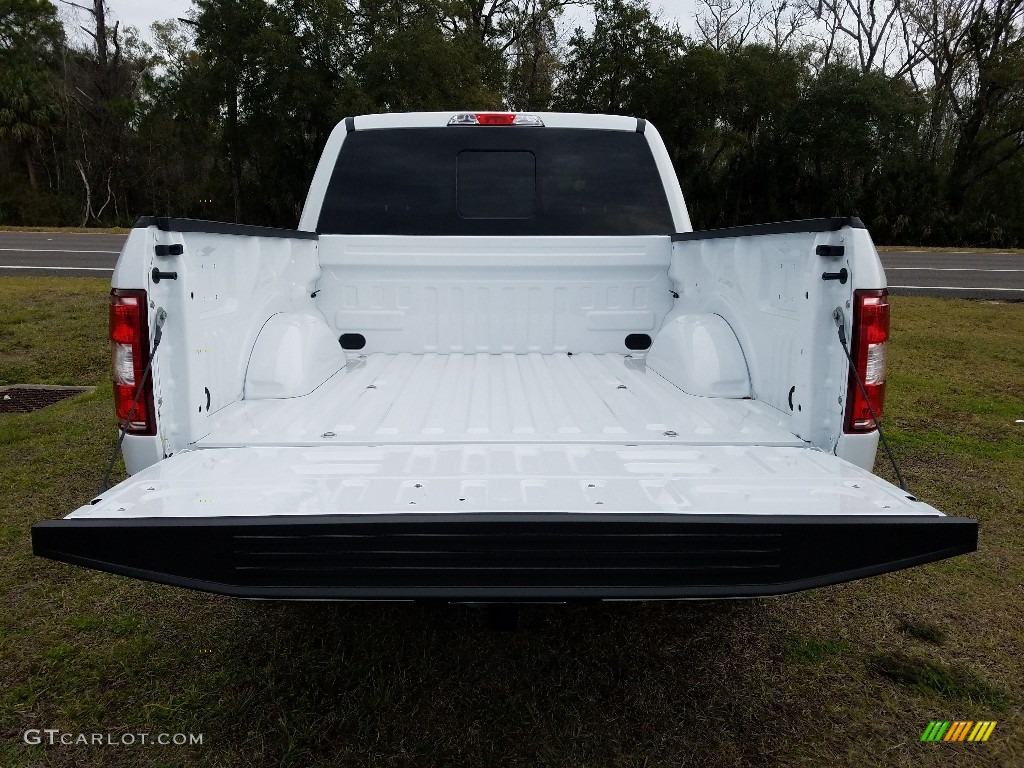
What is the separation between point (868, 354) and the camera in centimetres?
234

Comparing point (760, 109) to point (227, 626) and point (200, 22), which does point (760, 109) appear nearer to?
point (200, 22)

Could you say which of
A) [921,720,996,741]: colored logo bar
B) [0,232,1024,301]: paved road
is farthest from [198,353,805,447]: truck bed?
[0,232,1024,301]: paved road

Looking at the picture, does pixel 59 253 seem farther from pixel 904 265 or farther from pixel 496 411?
pixel 904 265

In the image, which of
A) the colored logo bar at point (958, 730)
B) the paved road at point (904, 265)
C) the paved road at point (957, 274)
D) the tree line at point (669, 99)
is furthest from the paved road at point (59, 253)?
the paved road at point (957, 274)

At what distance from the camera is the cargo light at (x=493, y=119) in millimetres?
4133

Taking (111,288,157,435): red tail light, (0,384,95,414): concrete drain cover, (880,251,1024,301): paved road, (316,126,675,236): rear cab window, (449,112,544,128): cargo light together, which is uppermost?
(449,112,544,128): cargo light

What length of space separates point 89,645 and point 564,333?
8.60ft

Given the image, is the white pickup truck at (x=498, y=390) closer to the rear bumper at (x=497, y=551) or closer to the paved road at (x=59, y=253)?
the rear bumper at (x=497, y=551)

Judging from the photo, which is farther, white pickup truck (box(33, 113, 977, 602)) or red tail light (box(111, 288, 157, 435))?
red tail light (box(111, 288, 157, 435))

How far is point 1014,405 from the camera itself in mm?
6637

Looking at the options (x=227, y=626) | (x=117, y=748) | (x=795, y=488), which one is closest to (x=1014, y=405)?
(x=795, y=488)

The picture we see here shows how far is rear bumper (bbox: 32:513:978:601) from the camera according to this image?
5.96 ft

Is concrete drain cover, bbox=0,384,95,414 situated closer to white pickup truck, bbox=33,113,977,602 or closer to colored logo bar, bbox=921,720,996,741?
white pickup truck, bbox=33,113,977,602

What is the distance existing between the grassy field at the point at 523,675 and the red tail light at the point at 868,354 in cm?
111
